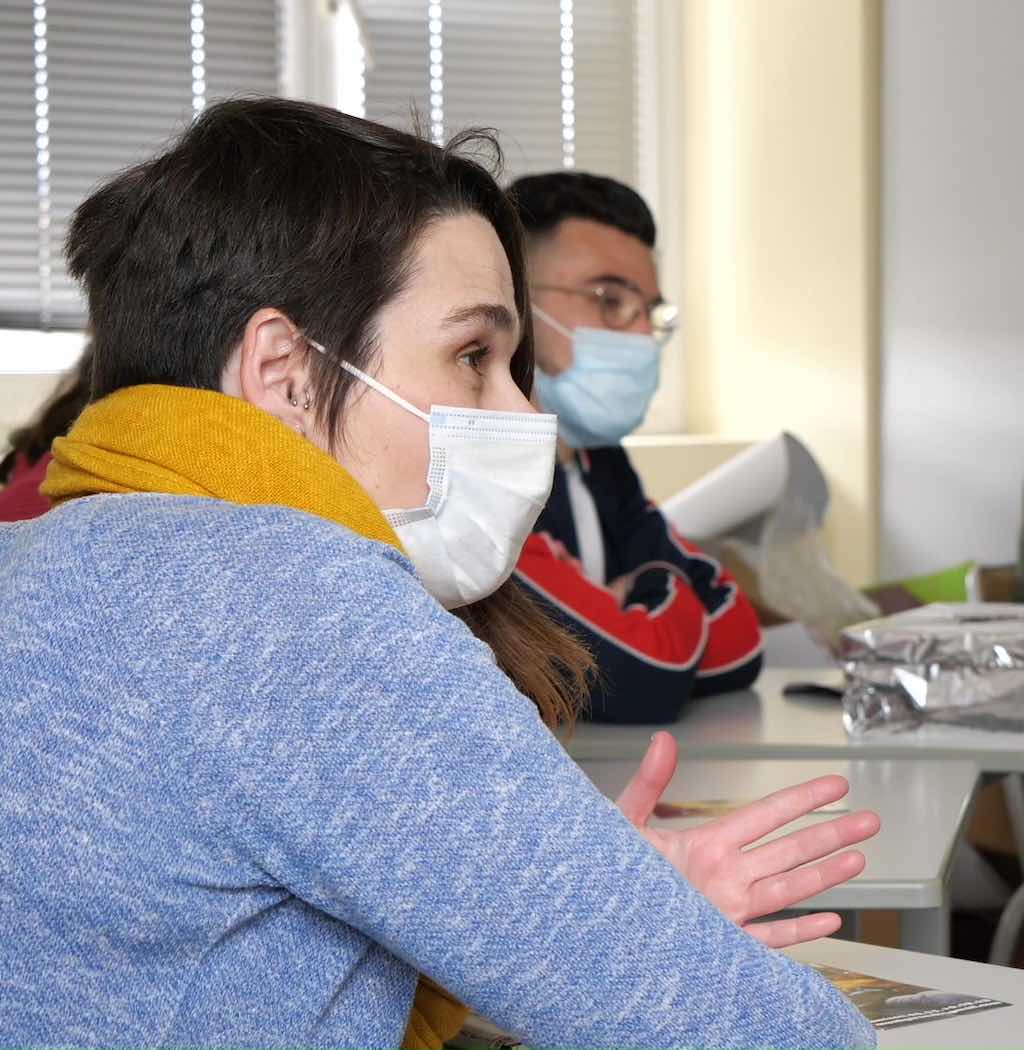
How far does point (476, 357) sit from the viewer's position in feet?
3.57

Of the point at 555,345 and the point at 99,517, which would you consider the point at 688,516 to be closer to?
the point at 555,345

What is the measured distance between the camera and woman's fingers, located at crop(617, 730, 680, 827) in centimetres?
117

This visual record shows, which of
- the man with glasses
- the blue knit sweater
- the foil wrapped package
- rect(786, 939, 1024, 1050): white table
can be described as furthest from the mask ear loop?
the man with glasses

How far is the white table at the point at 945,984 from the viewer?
0.96 m

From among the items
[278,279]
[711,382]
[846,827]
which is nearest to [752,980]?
[846,827]

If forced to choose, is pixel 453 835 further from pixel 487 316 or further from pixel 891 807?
pixel 891 807

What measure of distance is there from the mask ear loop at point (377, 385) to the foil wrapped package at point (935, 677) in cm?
115

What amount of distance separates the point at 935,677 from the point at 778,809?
3.45ft

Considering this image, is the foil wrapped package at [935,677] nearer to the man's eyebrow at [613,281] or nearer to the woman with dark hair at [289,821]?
the man's eyebrow at [613,281]

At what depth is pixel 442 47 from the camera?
14.4 feet

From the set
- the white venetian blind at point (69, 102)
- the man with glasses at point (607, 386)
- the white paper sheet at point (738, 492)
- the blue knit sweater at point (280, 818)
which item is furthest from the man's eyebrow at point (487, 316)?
the white venetian blind at point (69, 102)

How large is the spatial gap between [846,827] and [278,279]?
527 mm

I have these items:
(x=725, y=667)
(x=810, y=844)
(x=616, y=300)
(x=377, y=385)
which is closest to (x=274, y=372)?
(x=377, y=385)

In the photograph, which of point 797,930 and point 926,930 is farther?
point 926,930
